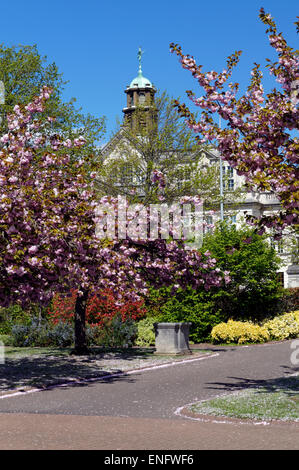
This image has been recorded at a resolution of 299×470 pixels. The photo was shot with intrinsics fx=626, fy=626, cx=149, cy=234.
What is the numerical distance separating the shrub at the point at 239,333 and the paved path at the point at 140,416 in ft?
22.1

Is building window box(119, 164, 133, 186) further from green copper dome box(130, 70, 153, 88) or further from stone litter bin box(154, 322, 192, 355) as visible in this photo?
green copper dome box(130, 70, 153, 88)

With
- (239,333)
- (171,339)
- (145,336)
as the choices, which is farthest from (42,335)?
(239,333)

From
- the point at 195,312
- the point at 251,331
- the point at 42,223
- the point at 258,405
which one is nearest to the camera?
the point at 258,405

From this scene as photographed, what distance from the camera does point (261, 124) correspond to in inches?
432

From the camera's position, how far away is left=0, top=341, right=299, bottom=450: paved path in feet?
25.7

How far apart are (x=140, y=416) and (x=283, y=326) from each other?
16048 mm

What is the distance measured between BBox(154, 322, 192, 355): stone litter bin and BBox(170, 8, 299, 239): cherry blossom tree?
31.8 feet

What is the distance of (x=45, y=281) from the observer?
44.4 feet

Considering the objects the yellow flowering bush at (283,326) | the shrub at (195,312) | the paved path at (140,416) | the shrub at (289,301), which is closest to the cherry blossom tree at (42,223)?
the paved path at (140,416)

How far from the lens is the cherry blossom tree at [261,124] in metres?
10.2

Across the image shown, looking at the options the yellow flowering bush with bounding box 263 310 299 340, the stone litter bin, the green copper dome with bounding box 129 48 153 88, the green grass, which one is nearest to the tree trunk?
the stone litter bin

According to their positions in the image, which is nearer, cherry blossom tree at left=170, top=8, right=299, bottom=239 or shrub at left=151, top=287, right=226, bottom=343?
cherry blossom tree at left=170, top=8, right=299, bottom=239

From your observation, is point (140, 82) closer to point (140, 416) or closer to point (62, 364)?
point (62, 364)

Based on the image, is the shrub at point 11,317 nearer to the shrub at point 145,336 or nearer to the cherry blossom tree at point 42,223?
the shrub at point 145,336
